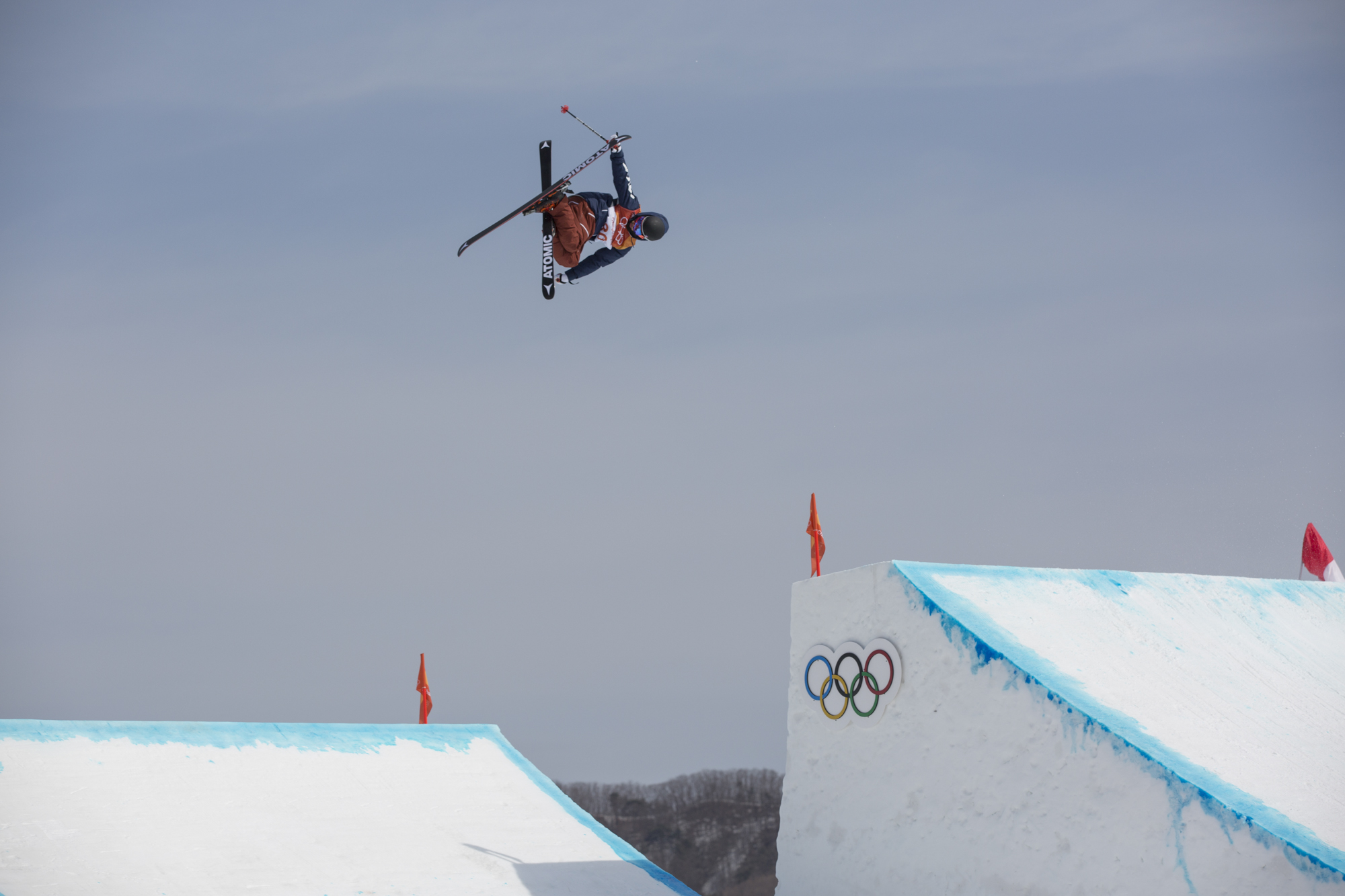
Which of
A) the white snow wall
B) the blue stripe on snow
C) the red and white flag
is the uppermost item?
the red and white flag

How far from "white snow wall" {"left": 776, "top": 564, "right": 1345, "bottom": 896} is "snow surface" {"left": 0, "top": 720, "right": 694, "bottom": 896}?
207 cm

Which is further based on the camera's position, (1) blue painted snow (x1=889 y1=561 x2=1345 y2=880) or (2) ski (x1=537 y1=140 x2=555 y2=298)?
(2) ski (x1=537 y1=140 x2=555 y2=298)

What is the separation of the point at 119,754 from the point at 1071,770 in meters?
8.90

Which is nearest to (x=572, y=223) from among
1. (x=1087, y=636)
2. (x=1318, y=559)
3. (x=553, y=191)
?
(x=553, y=191)

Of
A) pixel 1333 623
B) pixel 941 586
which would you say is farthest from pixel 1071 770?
pixel 1333 623

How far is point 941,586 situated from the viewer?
10.5m

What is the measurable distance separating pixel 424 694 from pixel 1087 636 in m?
8.88

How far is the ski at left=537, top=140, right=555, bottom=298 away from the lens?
11680 mm

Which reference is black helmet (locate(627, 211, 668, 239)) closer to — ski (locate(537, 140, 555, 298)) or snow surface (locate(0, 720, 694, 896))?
ski (locate(537, 140, 555, 298))

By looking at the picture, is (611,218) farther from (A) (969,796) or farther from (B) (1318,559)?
(B) (1318,559)

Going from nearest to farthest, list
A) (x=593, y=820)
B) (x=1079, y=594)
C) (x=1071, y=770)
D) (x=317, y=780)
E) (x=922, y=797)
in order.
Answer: (x=1071, y=770) < (x=922, y=797) < (x=1079, y=594) < (x=317, y=780) < (x=593, y=820)

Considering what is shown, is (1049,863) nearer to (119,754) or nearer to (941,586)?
(941,586)

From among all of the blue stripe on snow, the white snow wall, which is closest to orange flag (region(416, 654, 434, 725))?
the blue stripe on snow

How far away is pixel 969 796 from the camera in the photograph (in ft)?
31.6
